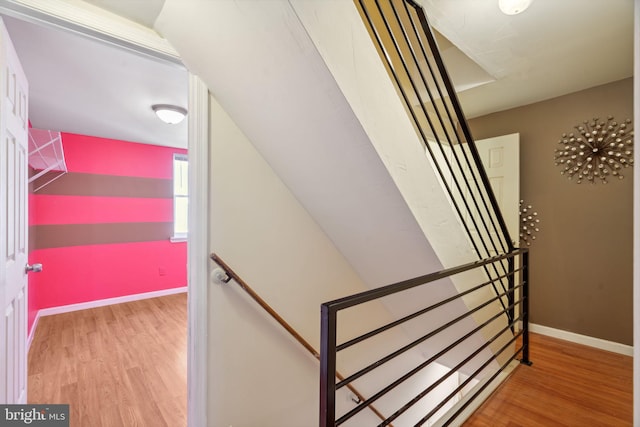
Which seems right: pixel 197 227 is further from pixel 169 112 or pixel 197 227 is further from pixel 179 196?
pixel 179 196

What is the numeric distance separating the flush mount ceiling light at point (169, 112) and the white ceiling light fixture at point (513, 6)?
2609 millimetres

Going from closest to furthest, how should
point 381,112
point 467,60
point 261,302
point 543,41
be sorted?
point 381,112 < point 261,302 < point 543,41 < point 467,60

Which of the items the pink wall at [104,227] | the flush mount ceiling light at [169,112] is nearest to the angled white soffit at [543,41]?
the flush mount ceiling light at [169,112]

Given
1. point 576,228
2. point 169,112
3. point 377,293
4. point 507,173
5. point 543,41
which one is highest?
point 543,41

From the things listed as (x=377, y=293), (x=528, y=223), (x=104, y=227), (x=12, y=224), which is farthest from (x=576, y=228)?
(x=104, y=227)

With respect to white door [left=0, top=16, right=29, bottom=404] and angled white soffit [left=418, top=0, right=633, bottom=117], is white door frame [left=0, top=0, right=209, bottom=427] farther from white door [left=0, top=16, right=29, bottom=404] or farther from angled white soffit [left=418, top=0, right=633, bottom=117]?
angled white soffit [left=418, top=0, right=633, bottom=117]

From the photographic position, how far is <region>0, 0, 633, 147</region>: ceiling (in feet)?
5.31

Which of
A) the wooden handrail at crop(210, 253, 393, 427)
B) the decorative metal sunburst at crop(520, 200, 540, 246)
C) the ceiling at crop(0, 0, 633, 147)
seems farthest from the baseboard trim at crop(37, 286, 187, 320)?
the decorative metal sunburst at crop(520, 200, 540, 246)

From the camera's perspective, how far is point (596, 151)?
2514mm

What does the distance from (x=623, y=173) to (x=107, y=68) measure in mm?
4052

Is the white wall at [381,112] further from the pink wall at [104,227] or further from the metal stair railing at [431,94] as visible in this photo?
the pink wall at [104,227]

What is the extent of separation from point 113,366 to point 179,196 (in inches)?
111

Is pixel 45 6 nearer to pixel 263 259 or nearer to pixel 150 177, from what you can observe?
pixel 263 259

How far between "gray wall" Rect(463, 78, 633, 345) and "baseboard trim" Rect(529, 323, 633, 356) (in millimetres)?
38
